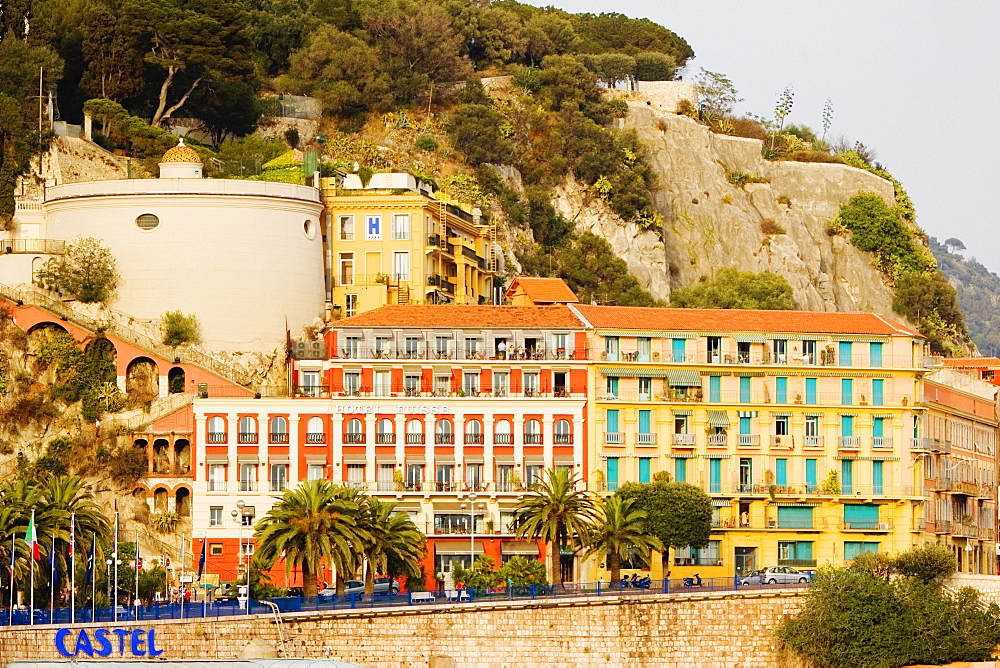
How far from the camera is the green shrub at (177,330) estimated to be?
11031 centimetres

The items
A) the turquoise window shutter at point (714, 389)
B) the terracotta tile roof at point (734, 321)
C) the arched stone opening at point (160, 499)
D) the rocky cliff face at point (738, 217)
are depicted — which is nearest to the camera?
the arched stone opening at point (160, 499)

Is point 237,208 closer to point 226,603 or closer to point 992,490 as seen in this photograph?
point 226,603

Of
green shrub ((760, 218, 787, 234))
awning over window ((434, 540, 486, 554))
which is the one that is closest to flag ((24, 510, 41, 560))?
awning over window ((434, 540, 486, 554))

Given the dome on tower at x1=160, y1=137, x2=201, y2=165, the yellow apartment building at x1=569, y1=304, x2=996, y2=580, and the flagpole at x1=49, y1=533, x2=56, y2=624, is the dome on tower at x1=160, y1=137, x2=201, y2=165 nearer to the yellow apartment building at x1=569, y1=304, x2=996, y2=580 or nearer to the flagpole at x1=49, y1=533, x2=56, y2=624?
the yellow apartment building at x1=569, y1=304, x2=996, y2=580

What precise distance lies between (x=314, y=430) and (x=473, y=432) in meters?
7.35

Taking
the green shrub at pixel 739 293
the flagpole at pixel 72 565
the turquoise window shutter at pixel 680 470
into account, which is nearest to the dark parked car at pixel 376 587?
the flagpole at pixel 72 565

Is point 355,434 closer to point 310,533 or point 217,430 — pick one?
point 217,430

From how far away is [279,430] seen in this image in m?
104

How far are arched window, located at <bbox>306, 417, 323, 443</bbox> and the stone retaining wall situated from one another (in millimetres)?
17443

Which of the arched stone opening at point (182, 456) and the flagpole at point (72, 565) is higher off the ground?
the arched stone opening at point (182, 456)

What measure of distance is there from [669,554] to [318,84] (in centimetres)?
5141

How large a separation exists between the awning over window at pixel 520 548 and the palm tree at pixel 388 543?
8.05 metres

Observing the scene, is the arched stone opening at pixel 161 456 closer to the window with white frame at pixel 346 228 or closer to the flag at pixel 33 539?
the flag at pixel 33 539

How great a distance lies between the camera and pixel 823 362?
10731 cm
